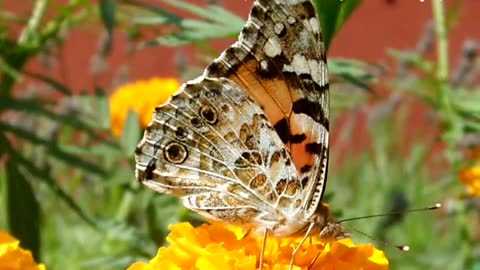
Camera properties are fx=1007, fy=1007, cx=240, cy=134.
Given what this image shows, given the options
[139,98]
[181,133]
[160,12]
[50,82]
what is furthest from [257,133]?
[139,98]

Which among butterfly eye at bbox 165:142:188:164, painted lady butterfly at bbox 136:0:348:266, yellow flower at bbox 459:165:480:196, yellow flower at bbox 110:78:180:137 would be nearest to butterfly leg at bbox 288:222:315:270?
painted lady butterfly at bbox 136:0:348:266

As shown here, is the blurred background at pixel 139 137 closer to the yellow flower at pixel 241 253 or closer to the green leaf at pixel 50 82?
the green leaf at pixel 50 82

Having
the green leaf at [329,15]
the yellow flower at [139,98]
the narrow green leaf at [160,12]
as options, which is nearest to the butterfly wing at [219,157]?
the green leaf at [329,15]

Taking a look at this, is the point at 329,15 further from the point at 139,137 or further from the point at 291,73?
the point at 139,137

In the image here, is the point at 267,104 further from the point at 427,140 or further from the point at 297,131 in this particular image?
the point at 427,140

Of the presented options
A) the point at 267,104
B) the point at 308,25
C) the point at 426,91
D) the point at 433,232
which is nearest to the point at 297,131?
the point at 267,104

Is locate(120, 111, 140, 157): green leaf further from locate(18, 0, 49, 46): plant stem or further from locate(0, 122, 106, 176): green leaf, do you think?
locate(18, 0, 49, 46): plant stem

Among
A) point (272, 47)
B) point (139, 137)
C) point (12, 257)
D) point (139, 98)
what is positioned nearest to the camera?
point (12, 257)
